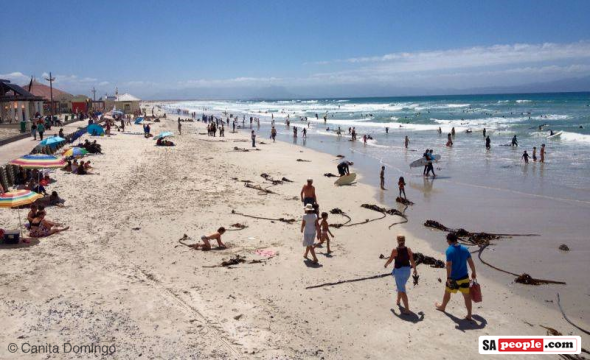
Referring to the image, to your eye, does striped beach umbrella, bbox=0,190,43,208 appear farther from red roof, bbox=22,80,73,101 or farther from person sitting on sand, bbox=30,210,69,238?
red roof, bbox=22,80,73,101

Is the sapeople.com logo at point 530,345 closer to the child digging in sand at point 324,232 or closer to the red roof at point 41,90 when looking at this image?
the child digging in sand at point 324,232

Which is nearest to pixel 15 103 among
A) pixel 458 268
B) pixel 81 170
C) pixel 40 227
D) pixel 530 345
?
pixel 81 170

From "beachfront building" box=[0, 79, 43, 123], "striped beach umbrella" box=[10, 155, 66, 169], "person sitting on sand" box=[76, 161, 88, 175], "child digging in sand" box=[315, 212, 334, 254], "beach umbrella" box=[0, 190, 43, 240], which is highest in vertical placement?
"beachfront building" box=[0, 79, 43, 123]

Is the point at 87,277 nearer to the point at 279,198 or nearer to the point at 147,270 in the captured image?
the point at 147,270

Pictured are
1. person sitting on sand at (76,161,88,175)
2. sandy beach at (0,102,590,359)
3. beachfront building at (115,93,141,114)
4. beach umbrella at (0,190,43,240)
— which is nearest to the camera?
sandy beach at (0,102,590,359)

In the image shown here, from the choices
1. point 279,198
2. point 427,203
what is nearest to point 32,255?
point 279,198

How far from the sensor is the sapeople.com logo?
6496 mm

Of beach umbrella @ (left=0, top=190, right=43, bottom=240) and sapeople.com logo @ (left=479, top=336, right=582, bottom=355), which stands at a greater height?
beach umbrella @ (left=0, top=190, right=43, bottom=240)

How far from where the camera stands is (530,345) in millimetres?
6676

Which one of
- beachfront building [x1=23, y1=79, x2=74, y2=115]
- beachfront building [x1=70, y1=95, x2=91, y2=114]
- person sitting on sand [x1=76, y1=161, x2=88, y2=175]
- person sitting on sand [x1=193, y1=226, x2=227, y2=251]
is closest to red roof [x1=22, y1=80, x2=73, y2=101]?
beachfront building [x1=23, y1=79, x2=74, y2=115]

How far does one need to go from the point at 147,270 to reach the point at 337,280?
12.2 feet

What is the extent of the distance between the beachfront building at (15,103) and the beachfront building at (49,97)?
7028 mm

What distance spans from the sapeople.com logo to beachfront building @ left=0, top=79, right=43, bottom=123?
38.7 meters

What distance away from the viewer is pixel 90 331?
6469 millimetres
